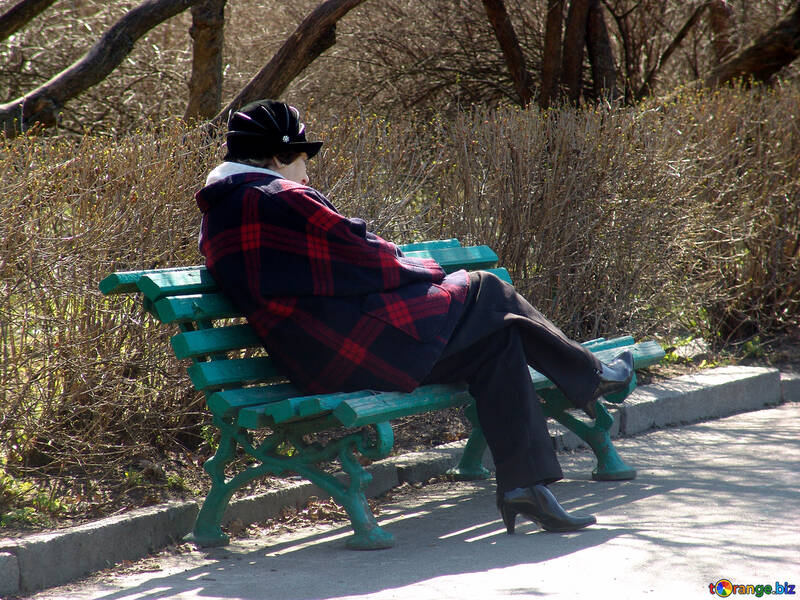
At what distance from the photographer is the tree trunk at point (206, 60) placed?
605cm

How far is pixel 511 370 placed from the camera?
361cm

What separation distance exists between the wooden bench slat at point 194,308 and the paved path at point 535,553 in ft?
2.71

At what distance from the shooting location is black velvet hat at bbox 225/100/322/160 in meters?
3.65

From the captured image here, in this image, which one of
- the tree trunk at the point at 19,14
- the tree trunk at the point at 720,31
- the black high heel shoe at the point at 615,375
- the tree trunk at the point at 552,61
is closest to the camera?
the black high heel shoe at the point at 615,375

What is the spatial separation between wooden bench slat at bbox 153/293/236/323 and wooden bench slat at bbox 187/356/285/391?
17 centimetres

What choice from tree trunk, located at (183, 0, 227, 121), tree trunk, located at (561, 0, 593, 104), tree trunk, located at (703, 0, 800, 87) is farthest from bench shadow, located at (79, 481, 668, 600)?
tree trunk, located at (703, 0, 800, 87)

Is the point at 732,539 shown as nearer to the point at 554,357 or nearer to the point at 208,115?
the point at 554,357

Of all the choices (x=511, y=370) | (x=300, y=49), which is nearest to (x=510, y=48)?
(x=300, y=49)

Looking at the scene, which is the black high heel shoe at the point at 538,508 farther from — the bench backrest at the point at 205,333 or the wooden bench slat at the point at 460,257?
the wooden bench slat at the point at 460,257

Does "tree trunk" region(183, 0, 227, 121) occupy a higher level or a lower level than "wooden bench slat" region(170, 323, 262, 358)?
higher

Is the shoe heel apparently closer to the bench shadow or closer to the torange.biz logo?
the bench shadow

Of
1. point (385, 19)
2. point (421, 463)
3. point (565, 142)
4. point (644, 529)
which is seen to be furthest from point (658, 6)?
point (644, 529)

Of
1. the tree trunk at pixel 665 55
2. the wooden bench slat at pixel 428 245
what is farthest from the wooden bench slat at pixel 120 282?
the tree trunk at pixel 665 55

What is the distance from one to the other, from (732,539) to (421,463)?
1.50m
